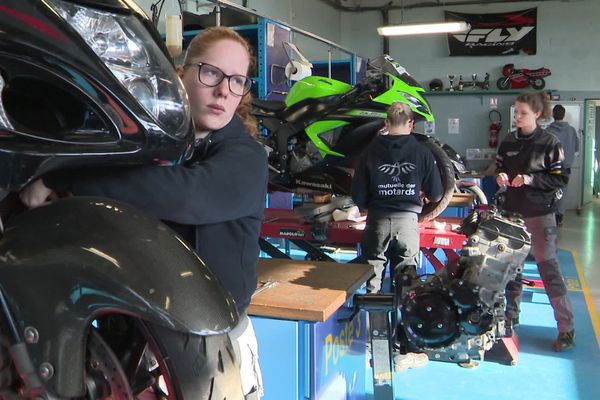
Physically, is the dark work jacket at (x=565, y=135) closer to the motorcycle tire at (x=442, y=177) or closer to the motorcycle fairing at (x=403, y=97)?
the motorcycle tire at (x=442, y=177)

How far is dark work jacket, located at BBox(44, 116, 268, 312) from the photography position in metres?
0.95

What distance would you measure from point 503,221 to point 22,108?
270 cm

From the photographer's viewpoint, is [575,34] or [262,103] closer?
[262,103]

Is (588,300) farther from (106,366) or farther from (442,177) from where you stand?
(106,366)

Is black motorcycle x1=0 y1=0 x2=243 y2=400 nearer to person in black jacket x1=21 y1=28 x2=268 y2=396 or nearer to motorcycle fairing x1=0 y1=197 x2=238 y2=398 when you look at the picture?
motorcycle fairing x1=0 y1=197 x2=238 y2=398

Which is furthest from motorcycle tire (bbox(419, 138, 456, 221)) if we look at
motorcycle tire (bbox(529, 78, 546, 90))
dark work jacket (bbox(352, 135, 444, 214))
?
motorcycle tire (bbox(529, 78, 546, 90))

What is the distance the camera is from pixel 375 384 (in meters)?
2.55

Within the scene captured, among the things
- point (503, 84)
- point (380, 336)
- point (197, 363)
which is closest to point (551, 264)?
point (380, 336)

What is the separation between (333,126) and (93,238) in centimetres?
342

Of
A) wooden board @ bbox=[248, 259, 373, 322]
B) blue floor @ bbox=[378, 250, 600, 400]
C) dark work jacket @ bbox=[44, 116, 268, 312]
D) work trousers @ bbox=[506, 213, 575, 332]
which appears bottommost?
blue floor @ bbox=[378, 250, 600, 400]

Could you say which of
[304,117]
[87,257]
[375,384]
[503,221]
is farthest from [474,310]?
[87,257]

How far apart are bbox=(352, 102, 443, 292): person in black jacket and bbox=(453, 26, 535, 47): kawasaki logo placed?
412 inches

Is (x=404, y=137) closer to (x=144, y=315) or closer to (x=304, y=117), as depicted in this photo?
(x=304, y=117)

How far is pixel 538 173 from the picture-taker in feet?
13.8
